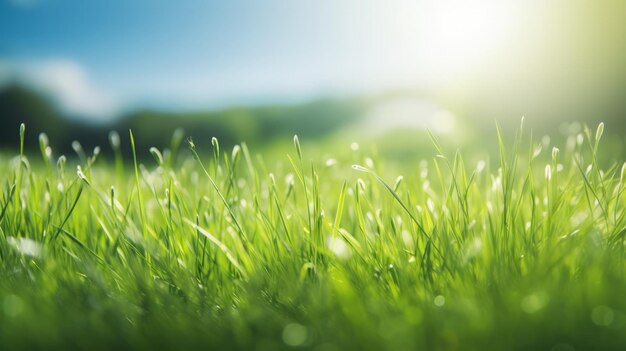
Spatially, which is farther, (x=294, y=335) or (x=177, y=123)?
(x=177, y=123)

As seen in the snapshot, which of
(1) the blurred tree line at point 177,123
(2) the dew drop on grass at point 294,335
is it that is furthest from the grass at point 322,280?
(1) the blurred tree line at point 177,123

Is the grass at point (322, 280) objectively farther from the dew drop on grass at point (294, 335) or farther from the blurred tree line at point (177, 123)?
the blurred tree line at point (177, 123)

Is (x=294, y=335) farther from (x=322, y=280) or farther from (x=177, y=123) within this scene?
(x=177, y=123)

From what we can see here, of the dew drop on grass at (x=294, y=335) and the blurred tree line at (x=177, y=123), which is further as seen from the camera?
the blurred tree line at (x=177, y=123)

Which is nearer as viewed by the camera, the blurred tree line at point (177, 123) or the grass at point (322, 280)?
the grass at point (322, 280)

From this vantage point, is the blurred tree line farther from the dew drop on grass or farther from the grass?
the dew drop on grass

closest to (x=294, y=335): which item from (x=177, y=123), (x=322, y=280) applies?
(x=322, y=280)

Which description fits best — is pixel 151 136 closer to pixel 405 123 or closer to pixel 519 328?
pixel 405 123

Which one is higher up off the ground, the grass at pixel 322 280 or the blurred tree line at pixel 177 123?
the grass at pixel 322 280
